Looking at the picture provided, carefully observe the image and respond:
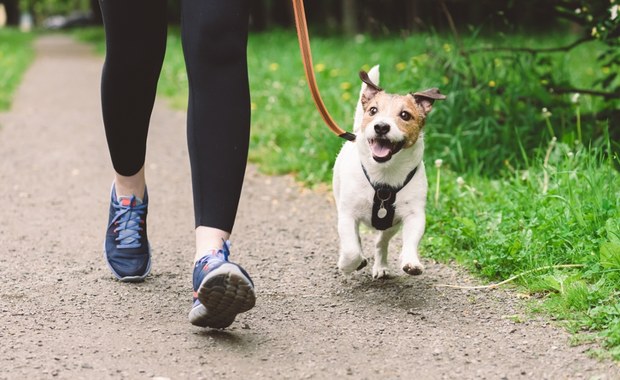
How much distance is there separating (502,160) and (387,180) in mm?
2139

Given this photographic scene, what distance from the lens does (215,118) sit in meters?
2.64

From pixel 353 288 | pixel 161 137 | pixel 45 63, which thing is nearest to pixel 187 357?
pixel 353 288

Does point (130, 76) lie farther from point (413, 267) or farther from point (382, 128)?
point (413, 267)

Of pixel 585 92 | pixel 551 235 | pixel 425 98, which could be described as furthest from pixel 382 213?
pixel 585 92

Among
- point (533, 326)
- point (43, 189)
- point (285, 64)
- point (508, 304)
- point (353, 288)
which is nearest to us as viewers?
point (533, 326)

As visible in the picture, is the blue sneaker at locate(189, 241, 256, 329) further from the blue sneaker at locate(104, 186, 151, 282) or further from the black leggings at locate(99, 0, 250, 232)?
the blue sneaker at locate(104, 186, 151, 282)

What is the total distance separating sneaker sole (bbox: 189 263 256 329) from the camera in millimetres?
2379

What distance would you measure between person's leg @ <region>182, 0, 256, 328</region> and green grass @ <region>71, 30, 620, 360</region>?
1.19m

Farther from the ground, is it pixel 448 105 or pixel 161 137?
pixel 448 105

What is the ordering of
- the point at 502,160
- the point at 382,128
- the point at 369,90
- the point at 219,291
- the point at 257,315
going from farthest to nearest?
1. the point at 502,160
2. the point at 369,90
3. the point at 382,128
4. the point at 257,315
5. the point at 219,291

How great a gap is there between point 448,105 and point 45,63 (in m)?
12.6

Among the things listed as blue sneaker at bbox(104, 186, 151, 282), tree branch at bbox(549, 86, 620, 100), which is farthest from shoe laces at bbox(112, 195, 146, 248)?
tree branch at bbox(549, 86, 620, 100)

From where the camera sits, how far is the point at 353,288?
333 cm

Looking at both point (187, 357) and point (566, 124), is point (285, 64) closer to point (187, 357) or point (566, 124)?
point (566, 124)
